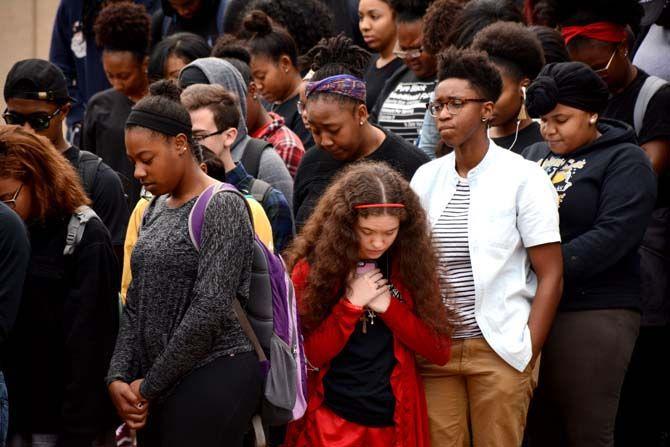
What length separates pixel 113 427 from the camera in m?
4.86

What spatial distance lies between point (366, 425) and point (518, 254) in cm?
99

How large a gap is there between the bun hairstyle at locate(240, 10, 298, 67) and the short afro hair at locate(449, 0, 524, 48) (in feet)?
4.01

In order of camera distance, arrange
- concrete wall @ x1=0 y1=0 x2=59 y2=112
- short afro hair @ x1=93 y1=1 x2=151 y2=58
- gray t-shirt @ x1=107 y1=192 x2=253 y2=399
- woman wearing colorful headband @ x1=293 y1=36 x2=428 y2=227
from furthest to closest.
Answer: concrete wall @ x1=0 y1=0 x2=59 y2=112, short afro hair @ x1=93 y1=1 x2=151 y2=58, woman wearing colorful headband @ x1=293 y1=36 x2=428 y2=227, gray t-shirt @ x1=107 y1=192 x2=253 y2=399

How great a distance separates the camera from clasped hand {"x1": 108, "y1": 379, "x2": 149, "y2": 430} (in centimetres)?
422

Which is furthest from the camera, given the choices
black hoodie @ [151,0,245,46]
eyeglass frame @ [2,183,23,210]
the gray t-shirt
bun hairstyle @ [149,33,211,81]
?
black hoodie @ [151,0,245,46]

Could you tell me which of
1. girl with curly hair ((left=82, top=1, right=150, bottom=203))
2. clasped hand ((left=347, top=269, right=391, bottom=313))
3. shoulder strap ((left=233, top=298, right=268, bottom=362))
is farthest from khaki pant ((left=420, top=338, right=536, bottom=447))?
girl with curly hair ((left=82, top=1, right=150, bottom=203))

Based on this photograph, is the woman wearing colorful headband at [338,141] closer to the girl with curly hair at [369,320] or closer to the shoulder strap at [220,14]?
the girl with curly hair at [369,320]

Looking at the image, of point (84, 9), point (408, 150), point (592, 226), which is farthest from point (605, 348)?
point (84, 9)

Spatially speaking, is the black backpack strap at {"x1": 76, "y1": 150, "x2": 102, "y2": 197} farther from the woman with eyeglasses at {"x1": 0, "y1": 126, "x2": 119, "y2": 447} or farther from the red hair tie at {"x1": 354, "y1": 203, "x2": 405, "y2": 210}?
the red hair tie at {"x1": 354, "y1": 203, "x2": 405, "y2": 210}

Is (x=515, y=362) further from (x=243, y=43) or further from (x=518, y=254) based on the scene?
(x=243, y=43)

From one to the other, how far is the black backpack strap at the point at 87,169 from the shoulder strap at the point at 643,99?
2.78m

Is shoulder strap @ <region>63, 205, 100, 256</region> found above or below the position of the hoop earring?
below

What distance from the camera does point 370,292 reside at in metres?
4.60

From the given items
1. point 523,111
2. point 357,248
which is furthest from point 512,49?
point 357,248
